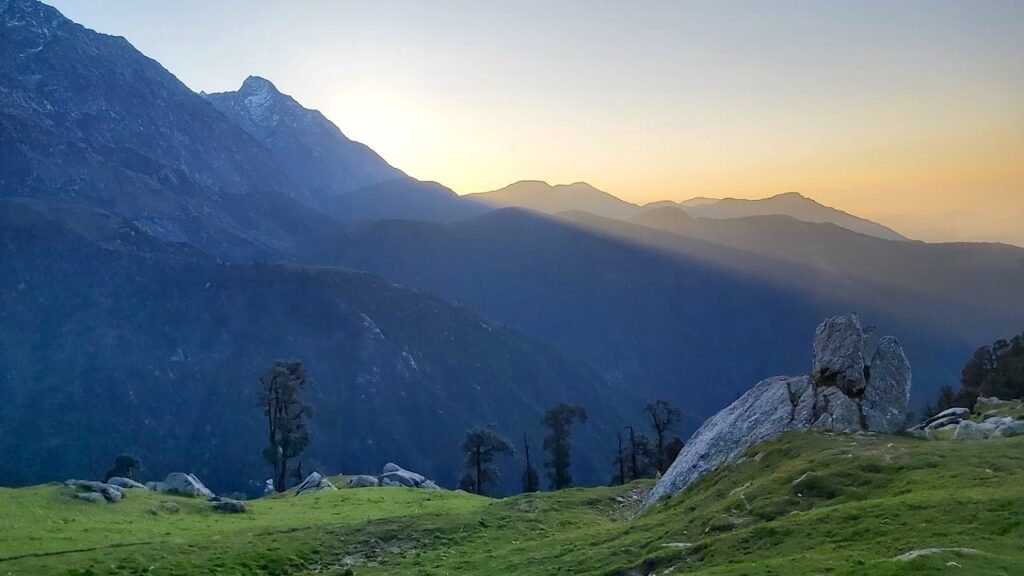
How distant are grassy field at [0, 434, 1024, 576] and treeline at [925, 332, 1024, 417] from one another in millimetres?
90575

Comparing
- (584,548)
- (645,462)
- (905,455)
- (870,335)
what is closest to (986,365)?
(645,462)

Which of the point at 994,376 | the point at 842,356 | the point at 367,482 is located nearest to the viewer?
the point at 842,356

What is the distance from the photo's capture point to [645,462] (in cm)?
12375

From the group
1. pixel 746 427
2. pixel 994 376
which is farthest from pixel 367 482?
pixel 994 376

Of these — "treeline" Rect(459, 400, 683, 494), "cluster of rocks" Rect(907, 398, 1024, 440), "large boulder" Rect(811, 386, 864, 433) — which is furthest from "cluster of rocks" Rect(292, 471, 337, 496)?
"cluster of rocks" Rect(907, 398, 1024, 440)

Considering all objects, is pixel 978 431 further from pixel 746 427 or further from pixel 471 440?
pixel 471 440

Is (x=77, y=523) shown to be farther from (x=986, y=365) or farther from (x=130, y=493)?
(x=986, y=365)

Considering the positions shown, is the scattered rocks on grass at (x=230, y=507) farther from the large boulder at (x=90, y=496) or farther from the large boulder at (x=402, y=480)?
the large boulder at (x=402, y=480)

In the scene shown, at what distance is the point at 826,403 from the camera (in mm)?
51969

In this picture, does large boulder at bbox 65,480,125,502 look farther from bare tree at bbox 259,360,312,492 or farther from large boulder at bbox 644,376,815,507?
bare tree at bbox 259,360,312,492

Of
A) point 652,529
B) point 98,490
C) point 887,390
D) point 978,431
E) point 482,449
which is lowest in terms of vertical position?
point 482,449

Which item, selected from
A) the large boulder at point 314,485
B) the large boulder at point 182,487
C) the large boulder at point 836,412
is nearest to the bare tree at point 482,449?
the large boulder at point 314,485

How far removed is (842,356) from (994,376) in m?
95.2

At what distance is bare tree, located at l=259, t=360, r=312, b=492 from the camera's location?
4382 inches
